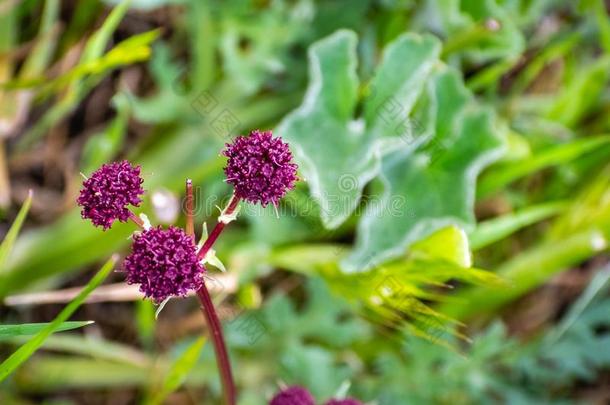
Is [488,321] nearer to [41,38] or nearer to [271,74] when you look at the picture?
[271,74]

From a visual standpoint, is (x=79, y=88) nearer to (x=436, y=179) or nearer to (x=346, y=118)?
(x=346, y=118)

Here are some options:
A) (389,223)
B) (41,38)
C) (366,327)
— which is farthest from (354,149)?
(41,38)

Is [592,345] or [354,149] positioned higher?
[354,149]

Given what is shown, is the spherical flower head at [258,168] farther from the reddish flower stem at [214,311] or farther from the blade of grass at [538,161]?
the blade of grass at [538,161]

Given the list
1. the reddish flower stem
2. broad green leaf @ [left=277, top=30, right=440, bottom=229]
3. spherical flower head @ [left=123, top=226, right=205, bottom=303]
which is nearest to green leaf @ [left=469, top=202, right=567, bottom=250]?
broad green leaf @ [left=277, top=30, right=440, bottom=229]

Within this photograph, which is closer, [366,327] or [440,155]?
[440,155]

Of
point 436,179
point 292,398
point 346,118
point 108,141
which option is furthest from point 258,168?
point 108,141
